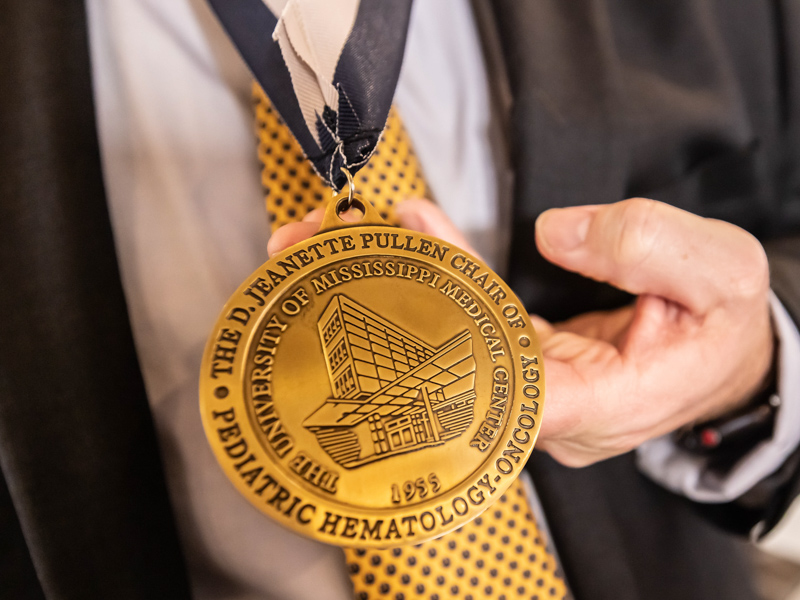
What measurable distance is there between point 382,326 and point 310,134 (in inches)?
9.4

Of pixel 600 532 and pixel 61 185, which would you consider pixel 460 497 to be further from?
pixel 61 185

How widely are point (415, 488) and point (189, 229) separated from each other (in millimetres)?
428

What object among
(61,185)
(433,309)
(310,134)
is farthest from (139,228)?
(433,309)

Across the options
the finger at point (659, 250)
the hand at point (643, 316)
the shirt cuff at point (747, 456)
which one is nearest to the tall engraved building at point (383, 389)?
the hand at point (643, 316)

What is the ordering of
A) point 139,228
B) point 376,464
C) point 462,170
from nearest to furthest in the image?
point 376,464, point 139,228, point 462,170

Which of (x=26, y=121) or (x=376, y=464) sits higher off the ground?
(x=26, y=121)

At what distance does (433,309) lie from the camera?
513mm

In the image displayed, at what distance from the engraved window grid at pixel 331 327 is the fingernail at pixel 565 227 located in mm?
303

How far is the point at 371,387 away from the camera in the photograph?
1.55 feet

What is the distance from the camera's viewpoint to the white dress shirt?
58cm

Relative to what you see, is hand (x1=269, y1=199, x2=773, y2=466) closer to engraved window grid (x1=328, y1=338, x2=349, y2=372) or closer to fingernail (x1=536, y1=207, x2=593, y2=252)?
fingernail (x1=536, y1=207, x2=593, y2=252)

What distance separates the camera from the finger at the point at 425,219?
594 mm

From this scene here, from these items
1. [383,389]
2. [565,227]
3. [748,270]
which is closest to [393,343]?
[383,389]

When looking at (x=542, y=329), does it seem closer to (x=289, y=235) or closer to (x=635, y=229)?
(x=635, y=229)
